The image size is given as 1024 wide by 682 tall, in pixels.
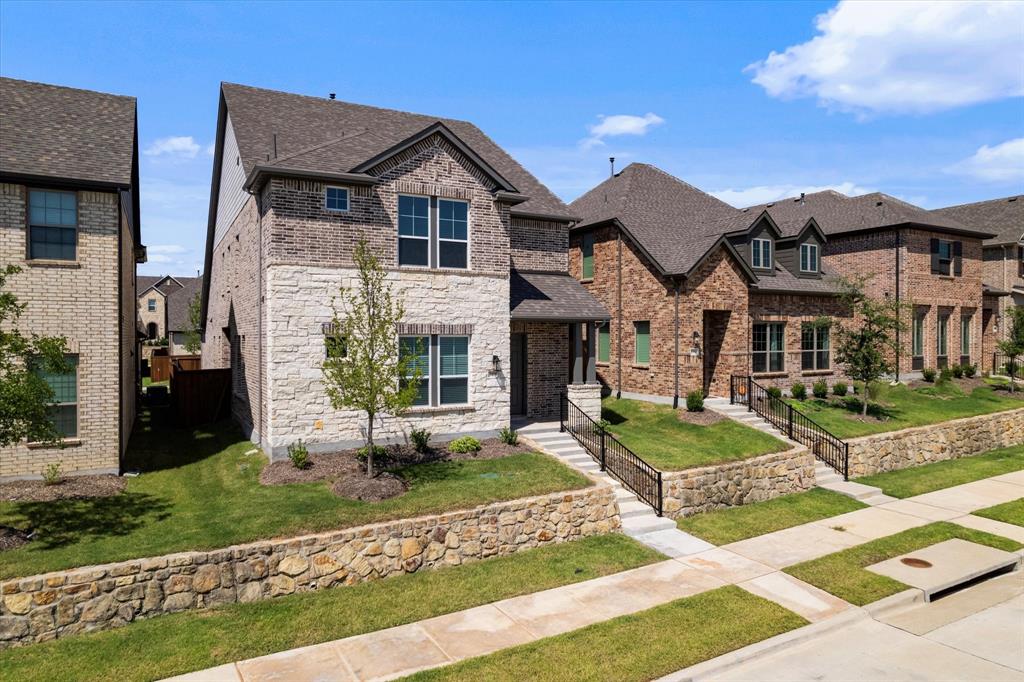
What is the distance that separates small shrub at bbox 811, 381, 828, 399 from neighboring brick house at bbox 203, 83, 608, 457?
37.1 ft

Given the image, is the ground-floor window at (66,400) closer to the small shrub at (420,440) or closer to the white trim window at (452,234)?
the small shrub at (420,440)

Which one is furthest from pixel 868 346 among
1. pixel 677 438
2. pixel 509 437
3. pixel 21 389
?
pixel 21 389

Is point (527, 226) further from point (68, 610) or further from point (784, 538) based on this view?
point (68, 610)

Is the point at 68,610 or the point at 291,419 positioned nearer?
the point at 68,610

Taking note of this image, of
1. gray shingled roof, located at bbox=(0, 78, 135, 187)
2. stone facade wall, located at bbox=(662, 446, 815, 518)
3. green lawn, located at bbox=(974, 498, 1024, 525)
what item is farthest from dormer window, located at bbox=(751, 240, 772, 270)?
gray shingled roof, located at bbox=(0, 78, 135, 187)

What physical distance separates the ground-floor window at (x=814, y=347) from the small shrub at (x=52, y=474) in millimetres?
26444

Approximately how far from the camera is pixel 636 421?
2148 centimetres

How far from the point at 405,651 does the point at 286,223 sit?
10.4 metres

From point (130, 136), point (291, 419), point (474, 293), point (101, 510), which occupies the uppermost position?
point (130, 136)

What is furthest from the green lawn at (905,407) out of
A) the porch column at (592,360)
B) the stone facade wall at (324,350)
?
the stone facade wall at (324,350)

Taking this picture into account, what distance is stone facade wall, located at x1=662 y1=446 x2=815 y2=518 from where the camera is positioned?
1534 cm

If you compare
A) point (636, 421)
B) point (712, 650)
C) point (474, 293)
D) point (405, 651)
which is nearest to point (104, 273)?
point (474, 293)

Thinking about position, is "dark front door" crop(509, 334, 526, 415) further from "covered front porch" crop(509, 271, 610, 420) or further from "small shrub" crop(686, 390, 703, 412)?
"small shrub" crop(686, 390, 703, 412)

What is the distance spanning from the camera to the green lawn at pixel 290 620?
8352 mm
